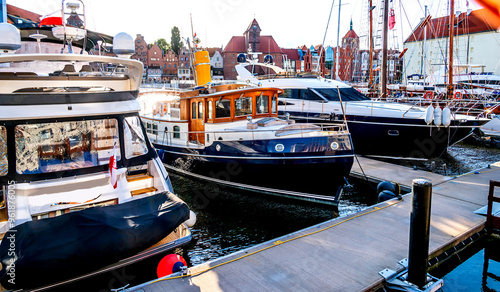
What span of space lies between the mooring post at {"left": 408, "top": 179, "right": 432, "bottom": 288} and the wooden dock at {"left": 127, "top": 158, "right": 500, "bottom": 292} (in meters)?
0.39

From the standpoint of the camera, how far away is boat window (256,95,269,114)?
39.1 feet

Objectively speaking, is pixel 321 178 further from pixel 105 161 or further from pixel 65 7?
pixel 65 7

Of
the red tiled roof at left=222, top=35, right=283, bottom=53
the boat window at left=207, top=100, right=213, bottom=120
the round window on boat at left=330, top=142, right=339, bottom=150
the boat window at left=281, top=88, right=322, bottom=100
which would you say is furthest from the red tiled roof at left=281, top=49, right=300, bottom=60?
the round window on boat at left=330, top=142, right=339, bottom=150

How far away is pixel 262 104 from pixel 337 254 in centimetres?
688

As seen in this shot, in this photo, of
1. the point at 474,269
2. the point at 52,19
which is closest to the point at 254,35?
→ the point at 52,19

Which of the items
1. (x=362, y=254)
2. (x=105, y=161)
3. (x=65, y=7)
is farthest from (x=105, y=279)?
(x=65, y=7)

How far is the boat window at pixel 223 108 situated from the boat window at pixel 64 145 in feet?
18.2

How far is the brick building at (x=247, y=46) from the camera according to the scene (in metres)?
75.1

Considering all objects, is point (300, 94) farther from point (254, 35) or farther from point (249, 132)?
point (254, 35)

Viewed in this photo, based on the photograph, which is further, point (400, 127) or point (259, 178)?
point (400, 127)

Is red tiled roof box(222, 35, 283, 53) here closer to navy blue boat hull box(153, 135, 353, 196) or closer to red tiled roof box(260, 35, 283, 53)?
red tiled roof box(260, 35, 283, 53)

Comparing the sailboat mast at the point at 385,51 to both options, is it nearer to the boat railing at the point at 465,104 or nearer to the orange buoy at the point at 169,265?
the boat railing at the point at 465,104

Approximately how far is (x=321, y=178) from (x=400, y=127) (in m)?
6.54

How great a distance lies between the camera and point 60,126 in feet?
18.6
